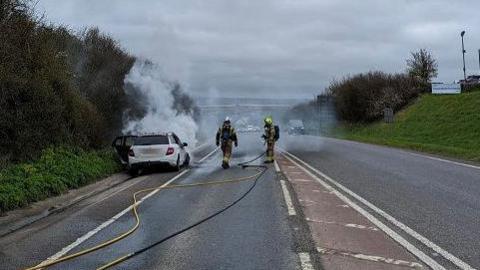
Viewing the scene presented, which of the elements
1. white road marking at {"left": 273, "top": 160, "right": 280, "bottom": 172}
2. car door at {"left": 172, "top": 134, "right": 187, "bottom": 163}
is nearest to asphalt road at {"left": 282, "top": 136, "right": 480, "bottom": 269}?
white road marking at {"left": 273, "top": 160, "right": 280, "bottom": 172}

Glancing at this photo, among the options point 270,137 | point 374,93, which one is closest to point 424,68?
point 374,93

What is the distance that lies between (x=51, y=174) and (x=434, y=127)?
34233 millimetres

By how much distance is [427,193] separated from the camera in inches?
501

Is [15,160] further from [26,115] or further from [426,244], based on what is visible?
[426,244]

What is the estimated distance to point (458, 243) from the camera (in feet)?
25.5

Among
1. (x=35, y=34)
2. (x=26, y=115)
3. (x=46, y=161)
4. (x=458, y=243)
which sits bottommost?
(x=458, y=243)

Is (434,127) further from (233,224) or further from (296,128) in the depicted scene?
(233,224)

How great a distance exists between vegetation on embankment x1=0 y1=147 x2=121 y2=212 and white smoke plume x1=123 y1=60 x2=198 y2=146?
7727 mm

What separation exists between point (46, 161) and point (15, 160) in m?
0.90

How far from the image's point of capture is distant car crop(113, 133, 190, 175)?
20.0m

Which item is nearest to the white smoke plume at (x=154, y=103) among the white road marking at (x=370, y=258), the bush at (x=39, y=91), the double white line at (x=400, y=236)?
the bush at (x=39, y=91)

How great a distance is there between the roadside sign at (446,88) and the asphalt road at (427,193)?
3591cm

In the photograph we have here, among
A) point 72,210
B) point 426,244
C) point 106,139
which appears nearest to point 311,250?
point 426,244

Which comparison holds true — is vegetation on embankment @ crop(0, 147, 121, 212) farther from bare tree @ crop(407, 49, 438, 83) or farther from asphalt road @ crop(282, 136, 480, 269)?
bare tree @ crop(407, 49, 438, 83)
